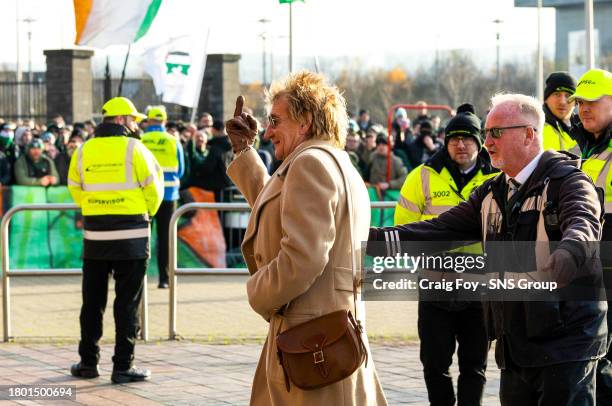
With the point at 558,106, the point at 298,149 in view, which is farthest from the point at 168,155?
the point at 298,149

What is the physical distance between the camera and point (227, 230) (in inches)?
569

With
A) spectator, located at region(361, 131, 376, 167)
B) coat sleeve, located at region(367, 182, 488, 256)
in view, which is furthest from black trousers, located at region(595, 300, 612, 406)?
spectator, located at region(361, 131, 376, 167)

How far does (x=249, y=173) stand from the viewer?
5.71 meters

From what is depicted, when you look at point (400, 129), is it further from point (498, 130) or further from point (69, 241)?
point (498, 130)

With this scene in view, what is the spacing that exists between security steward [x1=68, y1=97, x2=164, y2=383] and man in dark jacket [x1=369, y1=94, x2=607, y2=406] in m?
4.08

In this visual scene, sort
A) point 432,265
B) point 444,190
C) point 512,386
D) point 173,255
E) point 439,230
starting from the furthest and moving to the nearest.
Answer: point 173,255 < point 444,190 < point 432,265 < point 439,230 < point 512,386

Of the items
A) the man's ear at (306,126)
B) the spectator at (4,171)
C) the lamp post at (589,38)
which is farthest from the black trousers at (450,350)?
the spectator at (4,171)

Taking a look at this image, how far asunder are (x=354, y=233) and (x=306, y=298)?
12.9 inches

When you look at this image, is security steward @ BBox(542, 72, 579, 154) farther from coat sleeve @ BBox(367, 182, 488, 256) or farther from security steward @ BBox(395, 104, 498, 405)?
coat sleeve @ BBox(367, 182, 488, 256)

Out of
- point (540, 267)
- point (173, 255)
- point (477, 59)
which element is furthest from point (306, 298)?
point (477, 59)

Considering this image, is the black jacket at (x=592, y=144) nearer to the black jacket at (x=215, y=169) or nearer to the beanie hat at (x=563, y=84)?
the beanie hat at (x=563, y=84)

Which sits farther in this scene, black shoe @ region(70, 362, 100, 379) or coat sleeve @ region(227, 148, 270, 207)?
black shoe @ region(70, 362, 100, 379)

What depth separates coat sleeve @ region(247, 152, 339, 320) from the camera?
471 cm

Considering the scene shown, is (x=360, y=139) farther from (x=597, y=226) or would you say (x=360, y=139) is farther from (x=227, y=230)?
(x=597, y=226)
